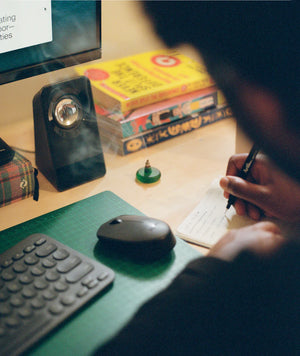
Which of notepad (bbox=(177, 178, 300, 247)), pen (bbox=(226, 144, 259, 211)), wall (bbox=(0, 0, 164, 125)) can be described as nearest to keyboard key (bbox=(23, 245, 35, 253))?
notepad (bbox=(177, 178, 300, 247))

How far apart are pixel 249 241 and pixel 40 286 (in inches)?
10.9

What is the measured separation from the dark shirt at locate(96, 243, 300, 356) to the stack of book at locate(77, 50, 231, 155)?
0.50 m

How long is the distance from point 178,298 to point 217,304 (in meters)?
0.06

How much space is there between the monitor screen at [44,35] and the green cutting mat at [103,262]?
0.27 m

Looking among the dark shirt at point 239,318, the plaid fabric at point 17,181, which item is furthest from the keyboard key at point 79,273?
the plaid fabric at point 17,181

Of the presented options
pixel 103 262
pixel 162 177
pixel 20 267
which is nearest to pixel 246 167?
pixel 162 177

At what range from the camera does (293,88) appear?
0.22 m

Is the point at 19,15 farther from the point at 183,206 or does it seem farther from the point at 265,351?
the point at 265,351

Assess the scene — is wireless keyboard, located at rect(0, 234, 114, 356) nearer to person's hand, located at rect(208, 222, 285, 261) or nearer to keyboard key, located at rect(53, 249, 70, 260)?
keyboard key, located at rect(53, 249, 70, 260)

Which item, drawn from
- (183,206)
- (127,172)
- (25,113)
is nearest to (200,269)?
(183,206)

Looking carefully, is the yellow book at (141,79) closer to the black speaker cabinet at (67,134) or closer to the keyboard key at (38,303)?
the black speaker cabinet at (67,134)

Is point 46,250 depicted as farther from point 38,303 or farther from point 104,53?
point 104,53

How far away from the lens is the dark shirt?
0.41 m

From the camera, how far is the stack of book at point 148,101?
90 centimetres
